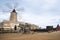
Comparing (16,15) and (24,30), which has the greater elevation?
(16,15)

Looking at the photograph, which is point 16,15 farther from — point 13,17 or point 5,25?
point 5,25

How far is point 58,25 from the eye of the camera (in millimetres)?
44375

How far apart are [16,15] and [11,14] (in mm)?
2469

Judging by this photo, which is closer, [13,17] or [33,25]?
[13,17]

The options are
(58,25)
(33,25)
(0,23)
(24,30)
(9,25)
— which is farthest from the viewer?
(33,25)

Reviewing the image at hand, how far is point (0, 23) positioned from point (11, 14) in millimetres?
8808

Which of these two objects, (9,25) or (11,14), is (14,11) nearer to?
(11,14)

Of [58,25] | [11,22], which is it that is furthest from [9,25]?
[58,25]

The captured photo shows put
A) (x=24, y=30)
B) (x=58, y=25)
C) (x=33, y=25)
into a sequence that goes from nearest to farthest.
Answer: (x=24, y=30), (x=58, y=25), (x=33, y=25)

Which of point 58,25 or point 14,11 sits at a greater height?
point 14,11

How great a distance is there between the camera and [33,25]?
72.8 metres

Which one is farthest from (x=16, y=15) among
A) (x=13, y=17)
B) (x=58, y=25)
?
(x=58, y=25)

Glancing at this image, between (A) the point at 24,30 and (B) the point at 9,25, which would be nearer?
(A) the point at 24,30

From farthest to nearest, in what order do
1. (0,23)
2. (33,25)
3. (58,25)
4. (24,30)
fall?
(33,25) → (0,23) → (58,25) → (24,30)
